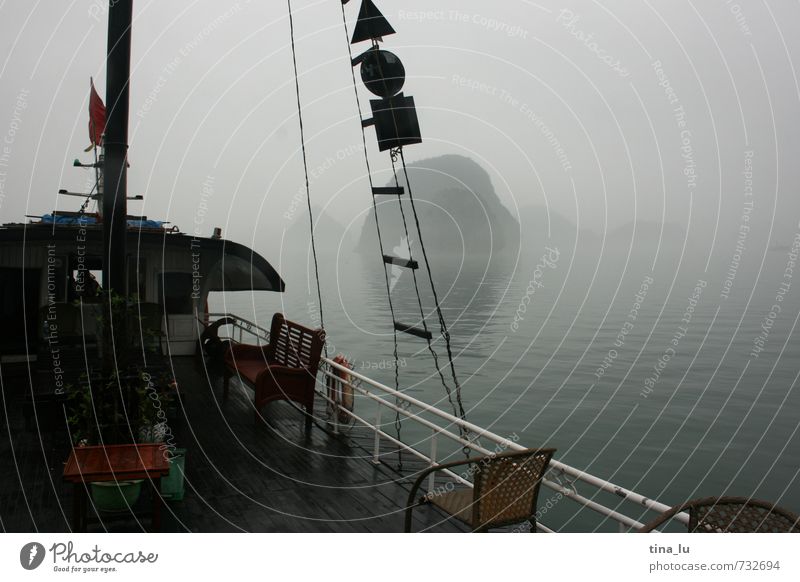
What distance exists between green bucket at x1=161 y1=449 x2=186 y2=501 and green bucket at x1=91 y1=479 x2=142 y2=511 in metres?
0.38

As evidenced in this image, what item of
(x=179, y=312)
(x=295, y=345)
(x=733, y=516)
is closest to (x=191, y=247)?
(x=179, y=312)

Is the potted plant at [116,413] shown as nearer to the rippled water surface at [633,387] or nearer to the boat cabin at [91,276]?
the boat cabin at [91,276]

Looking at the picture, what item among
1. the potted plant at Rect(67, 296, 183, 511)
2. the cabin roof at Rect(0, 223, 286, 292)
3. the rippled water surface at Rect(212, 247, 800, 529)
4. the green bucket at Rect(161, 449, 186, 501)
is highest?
the cabin roof at Rect(0, 223, 286, 292)

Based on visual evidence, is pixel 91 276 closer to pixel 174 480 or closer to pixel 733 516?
pixel 174 480

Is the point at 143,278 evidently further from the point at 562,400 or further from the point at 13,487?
the point at 562,400

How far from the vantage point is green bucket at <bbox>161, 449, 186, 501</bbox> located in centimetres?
494

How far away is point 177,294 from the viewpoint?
37.5 feet

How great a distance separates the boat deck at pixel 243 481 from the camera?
4707mm

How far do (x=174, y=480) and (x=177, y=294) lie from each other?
7105 millimetres

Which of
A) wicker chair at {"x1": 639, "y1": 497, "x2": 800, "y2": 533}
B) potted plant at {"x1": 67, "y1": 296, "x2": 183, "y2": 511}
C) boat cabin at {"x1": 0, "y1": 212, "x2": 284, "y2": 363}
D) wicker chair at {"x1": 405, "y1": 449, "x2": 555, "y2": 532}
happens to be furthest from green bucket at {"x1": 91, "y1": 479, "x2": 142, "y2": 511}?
boat cabin at {"x1": 0, "y1": 212, "x2": 284, "y2": 363}

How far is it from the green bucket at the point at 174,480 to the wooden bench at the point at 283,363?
162cm

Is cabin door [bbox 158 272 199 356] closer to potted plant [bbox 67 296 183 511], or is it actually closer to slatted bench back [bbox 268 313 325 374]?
slatted bench back [bbox 268 313 325 374]

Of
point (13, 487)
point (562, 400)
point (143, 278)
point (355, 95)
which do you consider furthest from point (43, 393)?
point (562, 400)

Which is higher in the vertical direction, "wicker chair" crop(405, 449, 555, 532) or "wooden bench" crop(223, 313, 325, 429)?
"wooden bench" crop(223, 313, 325, 429)
